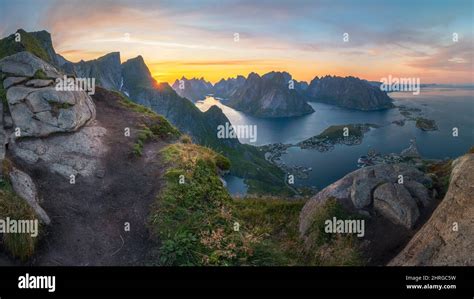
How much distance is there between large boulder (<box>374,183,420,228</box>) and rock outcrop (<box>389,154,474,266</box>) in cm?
149

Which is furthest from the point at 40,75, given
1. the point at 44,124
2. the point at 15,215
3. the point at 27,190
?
the point at 15,215

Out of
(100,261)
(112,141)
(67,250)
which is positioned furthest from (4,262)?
(112,141)

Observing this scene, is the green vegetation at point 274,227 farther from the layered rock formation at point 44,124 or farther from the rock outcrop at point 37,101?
the rock outcrop at point 37,101

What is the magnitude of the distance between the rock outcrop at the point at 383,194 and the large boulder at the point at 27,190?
38.8 ft

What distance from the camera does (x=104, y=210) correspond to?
548 inches

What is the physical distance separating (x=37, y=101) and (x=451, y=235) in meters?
19.9

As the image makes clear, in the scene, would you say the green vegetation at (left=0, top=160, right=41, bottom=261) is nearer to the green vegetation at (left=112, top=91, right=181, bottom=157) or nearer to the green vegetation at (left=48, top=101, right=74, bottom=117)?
the green vegetation at (left=48, top=101, right=74, bottom=117)

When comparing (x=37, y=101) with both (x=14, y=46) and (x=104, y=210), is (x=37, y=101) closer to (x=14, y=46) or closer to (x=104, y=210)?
(x=14, y=46)

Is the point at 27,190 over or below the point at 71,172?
below

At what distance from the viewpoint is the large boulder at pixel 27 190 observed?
484 inches

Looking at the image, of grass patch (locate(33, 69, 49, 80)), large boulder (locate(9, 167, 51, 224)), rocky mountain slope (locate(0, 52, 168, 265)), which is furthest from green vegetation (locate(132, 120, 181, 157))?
grass patch (locate(33, 69, 49, 80))

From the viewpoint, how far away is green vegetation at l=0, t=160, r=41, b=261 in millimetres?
10344

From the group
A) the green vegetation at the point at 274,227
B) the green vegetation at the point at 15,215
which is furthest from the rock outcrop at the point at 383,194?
the green vegetation at the point at 15,215
